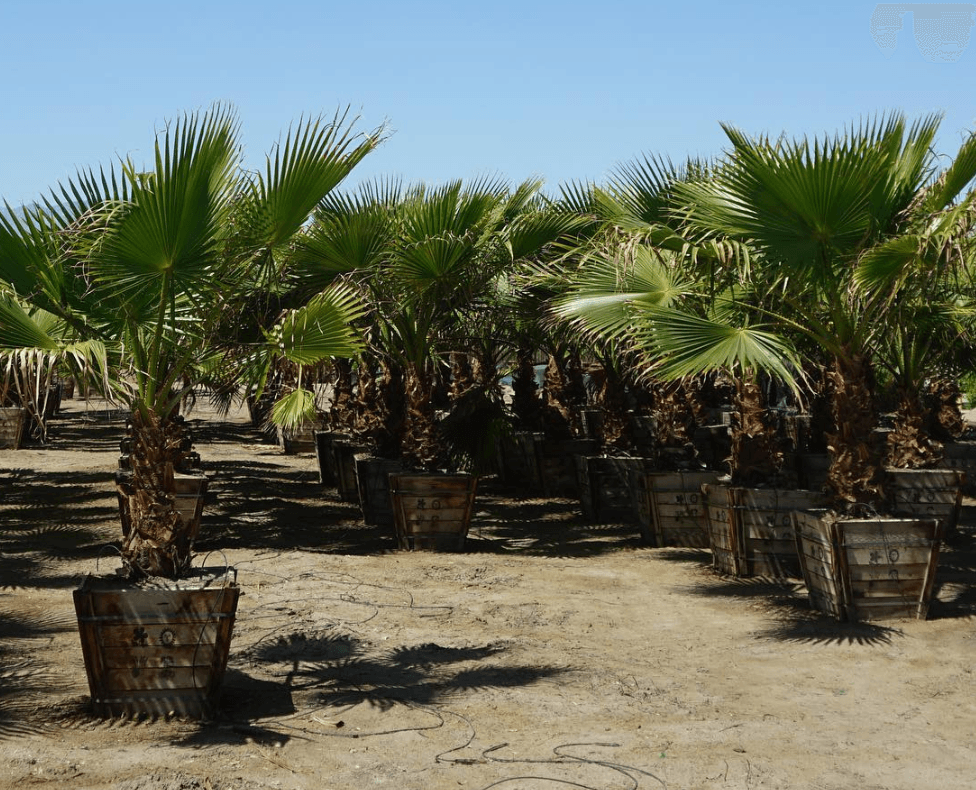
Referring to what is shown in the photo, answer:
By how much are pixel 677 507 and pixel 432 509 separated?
2.06 metres

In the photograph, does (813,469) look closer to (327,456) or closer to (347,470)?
(347,470)

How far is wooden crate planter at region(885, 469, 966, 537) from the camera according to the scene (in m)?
9.69

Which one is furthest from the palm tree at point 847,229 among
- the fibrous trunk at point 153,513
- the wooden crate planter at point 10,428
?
the wooden crate planter at point 10,428

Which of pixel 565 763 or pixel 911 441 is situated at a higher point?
pixel 911 441

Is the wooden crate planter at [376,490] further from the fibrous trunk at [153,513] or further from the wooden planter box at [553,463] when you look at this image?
the fibrous trunk at [153,513]

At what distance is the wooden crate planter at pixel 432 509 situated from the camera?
9508mm

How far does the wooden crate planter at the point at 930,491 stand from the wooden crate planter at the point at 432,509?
11.8ft

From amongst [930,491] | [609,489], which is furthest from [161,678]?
[930,491]

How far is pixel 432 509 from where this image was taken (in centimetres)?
954

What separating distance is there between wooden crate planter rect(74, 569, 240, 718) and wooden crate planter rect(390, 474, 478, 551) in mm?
4485

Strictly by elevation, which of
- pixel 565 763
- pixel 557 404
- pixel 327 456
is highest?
pixel 557 404

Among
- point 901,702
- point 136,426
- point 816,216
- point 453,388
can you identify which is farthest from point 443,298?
point 453,388

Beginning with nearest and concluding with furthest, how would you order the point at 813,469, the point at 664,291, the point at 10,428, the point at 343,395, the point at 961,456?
1. the point at 664,291
2. the point at 813,469
3. the point at 961,456
4. the point at 343,395
5. the point at 10,428

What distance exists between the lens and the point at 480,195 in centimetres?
875
